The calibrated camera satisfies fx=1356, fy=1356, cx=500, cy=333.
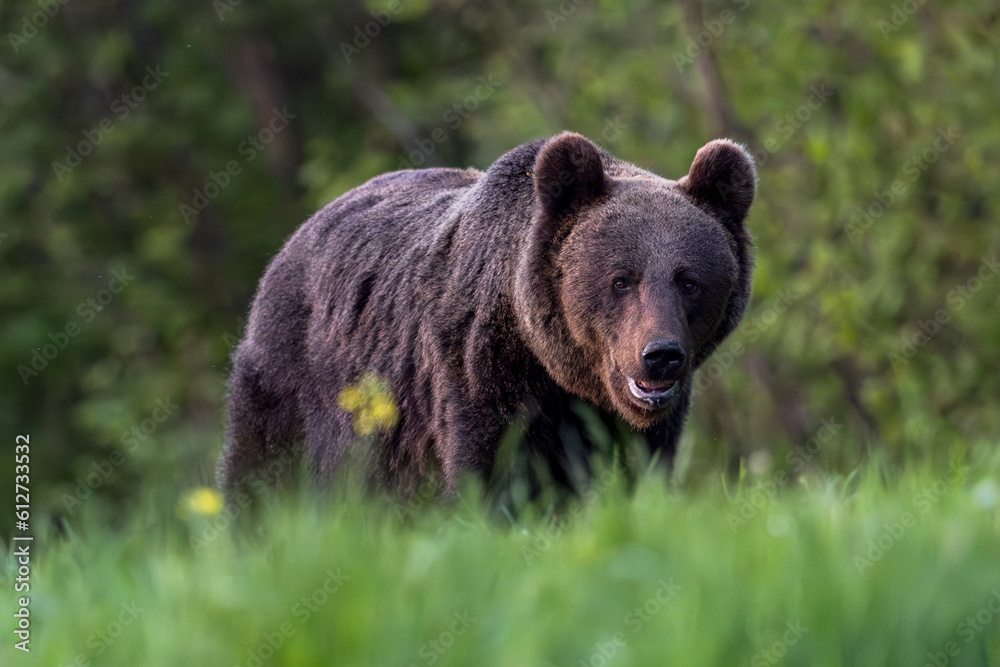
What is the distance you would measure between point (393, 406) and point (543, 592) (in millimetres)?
2473

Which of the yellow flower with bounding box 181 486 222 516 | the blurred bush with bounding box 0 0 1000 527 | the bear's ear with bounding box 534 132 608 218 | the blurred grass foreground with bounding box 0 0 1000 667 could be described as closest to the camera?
the blurred grass foreground with bounding box 0 0 1000 667

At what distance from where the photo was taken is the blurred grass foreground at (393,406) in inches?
102

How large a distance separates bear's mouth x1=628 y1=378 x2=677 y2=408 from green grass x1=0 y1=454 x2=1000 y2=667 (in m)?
1.19

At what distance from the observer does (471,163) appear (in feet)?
44.1

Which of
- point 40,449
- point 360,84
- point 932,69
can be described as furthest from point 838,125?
point 40,449

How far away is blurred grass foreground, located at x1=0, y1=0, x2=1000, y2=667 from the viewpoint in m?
2.60

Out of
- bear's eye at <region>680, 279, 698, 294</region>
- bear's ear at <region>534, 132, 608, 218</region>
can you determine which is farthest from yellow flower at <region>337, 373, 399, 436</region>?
bear's eye at <region>680, 279, 698, 294</region>

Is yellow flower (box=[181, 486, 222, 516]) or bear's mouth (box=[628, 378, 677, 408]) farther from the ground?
yellow flower (box=[181, 486, 222, 516])

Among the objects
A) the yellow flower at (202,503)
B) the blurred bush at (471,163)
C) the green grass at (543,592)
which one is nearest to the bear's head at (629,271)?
the blurred bush at (471,163)

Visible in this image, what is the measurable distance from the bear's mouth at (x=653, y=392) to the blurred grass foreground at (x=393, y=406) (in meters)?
0.30

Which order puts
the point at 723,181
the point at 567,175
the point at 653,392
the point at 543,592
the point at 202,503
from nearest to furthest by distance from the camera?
the point at 543,592
the point at 202,503
the point at 653,392
the point at 567,175
the point at 723,181

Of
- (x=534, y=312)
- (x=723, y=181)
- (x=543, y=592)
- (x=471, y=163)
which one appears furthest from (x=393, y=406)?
(x=471, y=163)

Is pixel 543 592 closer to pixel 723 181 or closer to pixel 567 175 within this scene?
pixel 567 175

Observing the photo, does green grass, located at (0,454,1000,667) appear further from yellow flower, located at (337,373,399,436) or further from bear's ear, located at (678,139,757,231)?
bear's ear, located at (678,139,757,231)
